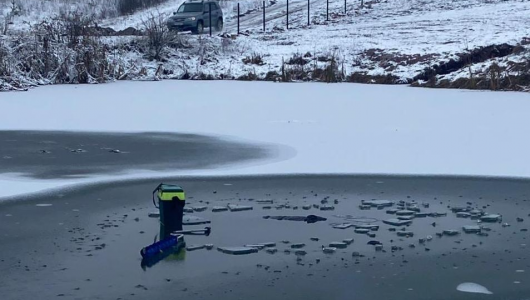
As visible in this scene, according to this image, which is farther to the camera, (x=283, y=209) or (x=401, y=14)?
(x=401, y=14)

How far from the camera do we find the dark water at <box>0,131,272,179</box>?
11406mm

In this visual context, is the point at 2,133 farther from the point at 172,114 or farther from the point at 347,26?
the point at 347,26

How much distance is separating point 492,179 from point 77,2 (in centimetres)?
4772

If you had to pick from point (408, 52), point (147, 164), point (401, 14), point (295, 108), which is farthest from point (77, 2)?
point (147, 164)

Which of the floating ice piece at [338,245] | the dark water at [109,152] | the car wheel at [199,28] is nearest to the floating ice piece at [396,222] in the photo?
the floating ice piece at [338,245]

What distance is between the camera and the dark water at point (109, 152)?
1141 cm

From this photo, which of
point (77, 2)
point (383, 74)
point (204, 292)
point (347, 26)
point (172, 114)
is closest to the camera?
point (204, 292)

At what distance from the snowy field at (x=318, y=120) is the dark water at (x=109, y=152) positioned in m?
0.50

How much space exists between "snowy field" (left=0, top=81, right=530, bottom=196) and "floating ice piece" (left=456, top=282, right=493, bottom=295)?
15.1ft

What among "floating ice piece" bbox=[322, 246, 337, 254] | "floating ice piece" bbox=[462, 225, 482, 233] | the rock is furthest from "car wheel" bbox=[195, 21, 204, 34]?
"floating ice piece" bbox=[322, 246, 337, 254]

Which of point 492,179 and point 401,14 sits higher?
point 401,14

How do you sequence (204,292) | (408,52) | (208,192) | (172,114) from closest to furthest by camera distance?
(204,292) → (208,192) → (172,114) → (408,52)

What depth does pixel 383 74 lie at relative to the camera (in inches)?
1030

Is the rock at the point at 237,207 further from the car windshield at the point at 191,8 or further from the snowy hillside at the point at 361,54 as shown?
the car windshield at the point at 191,8
